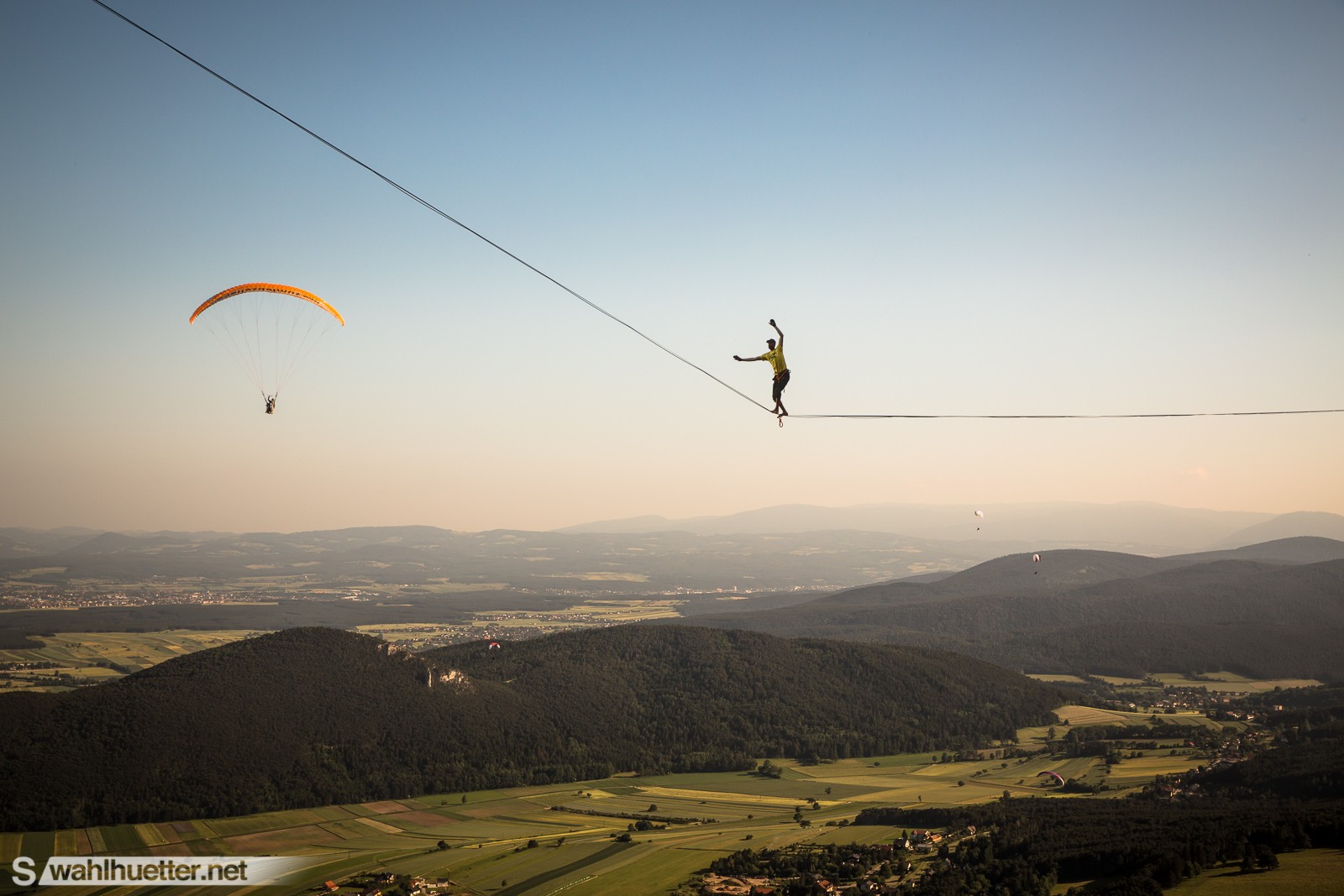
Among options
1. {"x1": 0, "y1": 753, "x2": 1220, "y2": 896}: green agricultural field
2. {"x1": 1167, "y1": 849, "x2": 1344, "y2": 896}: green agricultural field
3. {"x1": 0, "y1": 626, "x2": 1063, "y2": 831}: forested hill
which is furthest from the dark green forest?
{"x1": 0, "y1": 626, "x2": 1063, "y2": 831}: forested hill

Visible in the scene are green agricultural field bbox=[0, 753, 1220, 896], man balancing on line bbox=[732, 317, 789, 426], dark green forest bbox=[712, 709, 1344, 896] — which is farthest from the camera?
green agricultural field bbox=[0, 753, 1220, 896]

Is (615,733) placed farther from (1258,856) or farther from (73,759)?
(1258,856)

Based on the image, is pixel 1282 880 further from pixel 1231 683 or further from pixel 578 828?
pixel 1231 683

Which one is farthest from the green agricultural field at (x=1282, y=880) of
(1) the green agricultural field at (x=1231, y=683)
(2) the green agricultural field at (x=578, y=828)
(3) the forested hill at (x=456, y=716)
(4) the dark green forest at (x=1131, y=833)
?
(1) the green agricultural field at (x=1231, y=683)

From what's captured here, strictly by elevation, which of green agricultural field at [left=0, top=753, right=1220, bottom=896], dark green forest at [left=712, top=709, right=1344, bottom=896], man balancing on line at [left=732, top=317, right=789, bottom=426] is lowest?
green agricultural field at [left=0, top=753, right=1220, bottom=896]

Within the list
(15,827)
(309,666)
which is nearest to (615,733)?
(309,666)

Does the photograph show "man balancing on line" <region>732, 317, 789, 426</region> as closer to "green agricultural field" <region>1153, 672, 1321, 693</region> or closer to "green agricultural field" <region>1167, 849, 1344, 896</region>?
"green agricultural field" <region>1167, 849, 1344, 896</region>

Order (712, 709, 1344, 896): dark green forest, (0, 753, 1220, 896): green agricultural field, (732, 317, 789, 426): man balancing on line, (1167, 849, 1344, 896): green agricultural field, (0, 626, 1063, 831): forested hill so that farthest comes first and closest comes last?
1. (0, 626, 1063, 831): forested hill
2. (0, 753, 1220, 896): green agricultural field
3. (712, 709, 1344, 896): dark green forest
4. (1167, 849, 1344, 896): green agricultural field
5. (732, 317, 789, 426): man balancing on line

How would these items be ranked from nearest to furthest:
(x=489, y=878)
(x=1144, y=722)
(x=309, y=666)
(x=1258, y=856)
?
(x=1258, y=856) → (x=489, y=878) → (x=309, y=666) → (x=1144, y=722)

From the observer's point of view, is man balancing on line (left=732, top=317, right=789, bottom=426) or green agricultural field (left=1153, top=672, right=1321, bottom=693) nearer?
man balancing on line (left=732, top=317, right=789, bottom=426)

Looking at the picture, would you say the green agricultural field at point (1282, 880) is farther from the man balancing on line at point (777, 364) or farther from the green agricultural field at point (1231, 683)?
the green agricultural field at point (1231, 683)
